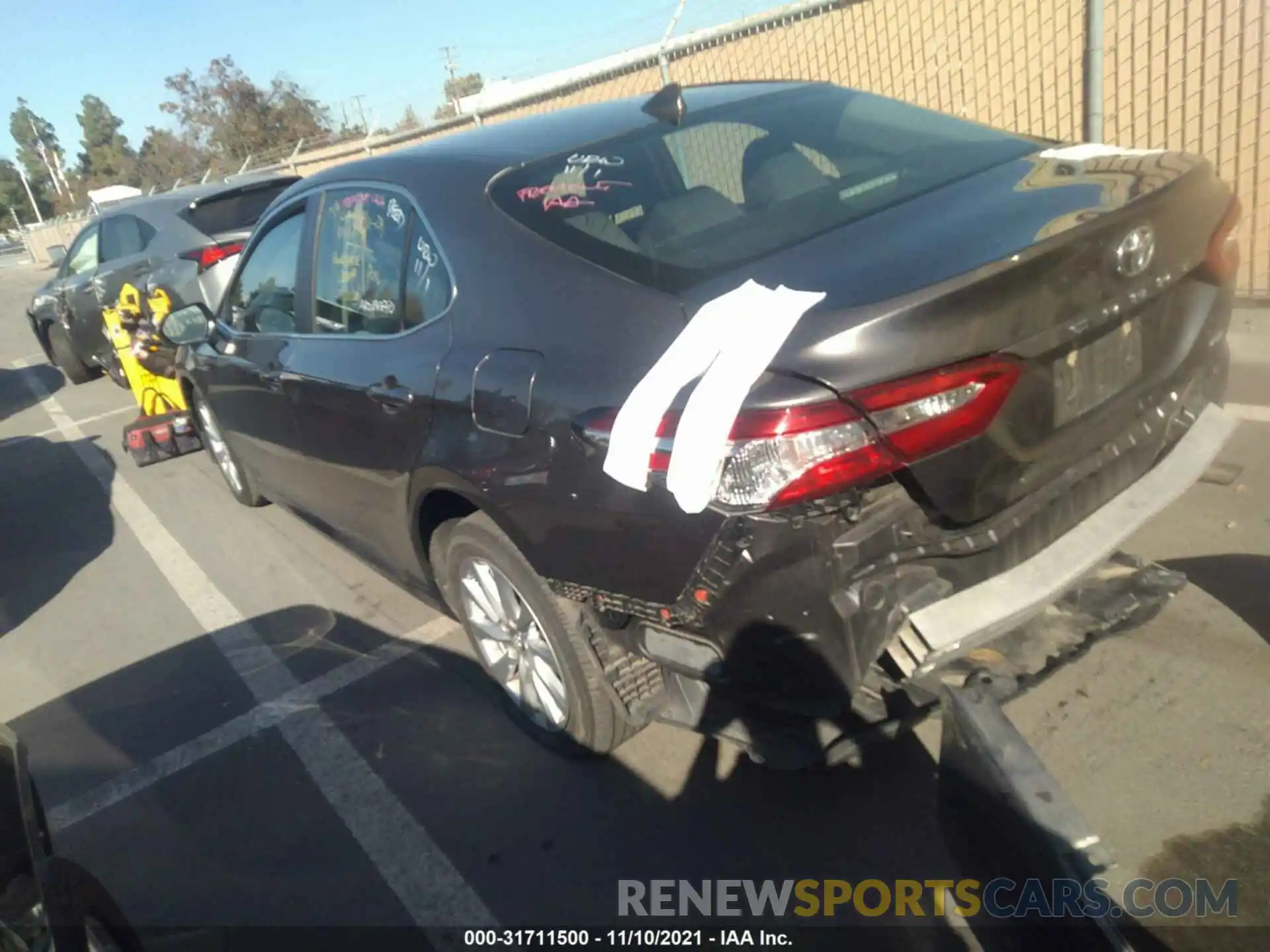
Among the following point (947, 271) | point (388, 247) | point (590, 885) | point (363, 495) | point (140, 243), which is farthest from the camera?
point (140, 243)

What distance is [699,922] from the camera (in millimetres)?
2520

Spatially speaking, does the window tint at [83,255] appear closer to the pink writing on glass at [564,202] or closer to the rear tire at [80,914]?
the pink writing on glass at [564,202]

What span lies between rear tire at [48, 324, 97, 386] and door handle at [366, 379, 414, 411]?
348 inches

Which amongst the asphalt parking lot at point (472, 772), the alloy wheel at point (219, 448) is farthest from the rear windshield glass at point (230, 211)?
the asphalt parking lot at point (472, 772)

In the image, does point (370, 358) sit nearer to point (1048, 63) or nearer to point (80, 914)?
point (80, 914)

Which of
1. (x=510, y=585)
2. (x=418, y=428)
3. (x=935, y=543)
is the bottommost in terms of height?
(x=510, y=585)

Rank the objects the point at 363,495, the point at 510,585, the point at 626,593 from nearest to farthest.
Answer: the point at 626,593, the point at 510,585, the point at 363,495

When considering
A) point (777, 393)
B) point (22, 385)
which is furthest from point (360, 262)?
point (22, 385)

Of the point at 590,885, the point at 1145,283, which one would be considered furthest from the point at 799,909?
Answer: the point at 1145,283

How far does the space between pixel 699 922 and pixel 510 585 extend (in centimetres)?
104

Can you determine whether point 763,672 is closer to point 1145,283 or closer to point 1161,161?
point 1145,283

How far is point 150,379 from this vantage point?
7324 millimetres

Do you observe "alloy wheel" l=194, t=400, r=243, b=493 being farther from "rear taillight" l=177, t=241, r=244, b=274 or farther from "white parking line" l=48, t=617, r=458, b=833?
"rear taillight" l=177, t=241, r=244, b=274

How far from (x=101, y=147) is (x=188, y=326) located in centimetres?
10256
